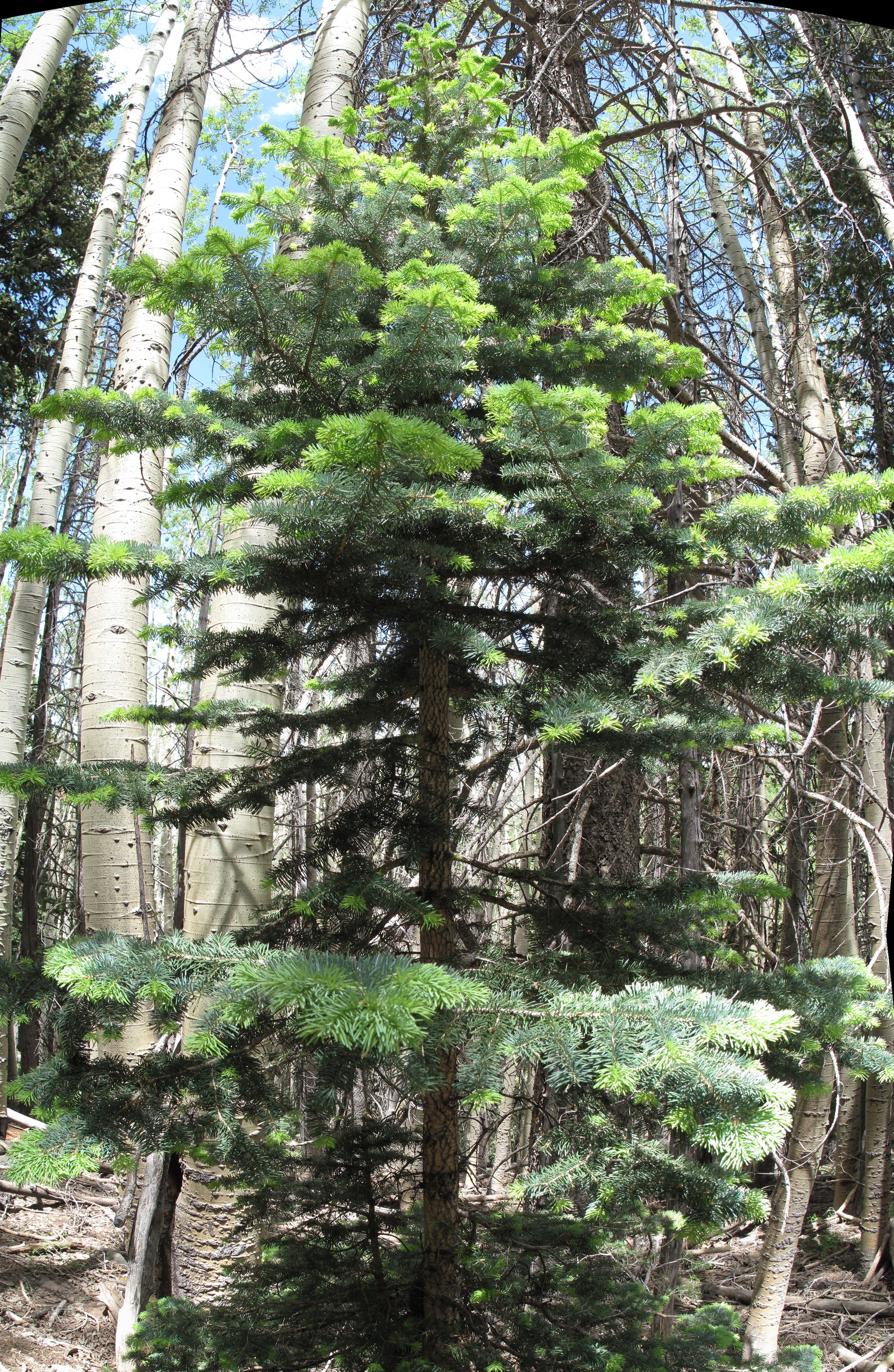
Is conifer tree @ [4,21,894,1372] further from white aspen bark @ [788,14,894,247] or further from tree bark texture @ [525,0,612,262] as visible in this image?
white aspen bark @ [788,14,894,247]

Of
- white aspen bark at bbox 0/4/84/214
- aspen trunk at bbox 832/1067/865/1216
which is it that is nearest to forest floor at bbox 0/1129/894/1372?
aspen trunk at bbox 832/1067/865/1216

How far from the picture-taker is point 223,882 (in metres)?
4.04

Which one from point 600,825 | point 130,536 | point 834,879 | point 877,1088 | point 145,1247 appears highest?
point 130,536

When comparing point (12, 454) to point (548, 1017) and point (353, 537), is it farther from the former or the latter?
point (548, 1017)

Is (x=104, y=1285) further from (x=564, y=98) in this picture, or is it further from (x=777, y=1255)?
(x=564, y=98)

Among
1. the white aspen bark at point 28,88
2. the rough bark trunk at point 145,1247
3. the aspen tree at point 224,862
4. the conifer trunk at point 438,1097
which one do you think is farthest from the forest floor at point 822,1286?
the white aspen bark at point 28,88

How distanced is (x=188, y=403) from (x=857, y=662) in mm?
2624

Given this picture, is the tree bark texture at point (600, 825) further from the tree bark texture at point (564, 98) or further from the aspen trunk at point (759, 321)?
the tree bark texture at point (564, 98)

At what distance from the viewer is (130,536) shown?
181 inches

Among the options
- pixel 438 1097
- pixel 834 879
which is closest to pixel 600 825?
pixel 834 879

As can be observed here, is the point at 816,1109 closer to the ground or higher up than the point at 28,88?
closer to the ground

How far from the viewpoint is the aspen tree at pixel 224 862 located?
396cm

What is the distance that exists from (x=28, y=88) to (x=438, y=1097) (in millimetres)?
5245

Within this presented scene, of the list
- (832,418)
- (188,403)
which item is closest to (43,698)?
(188,403)
